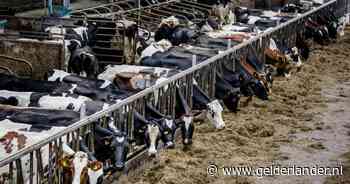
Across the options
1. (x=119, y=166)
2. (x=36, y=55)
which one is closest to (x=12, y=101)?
(x=119, y=166)

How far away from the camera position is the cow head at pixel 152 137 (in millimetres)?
8266

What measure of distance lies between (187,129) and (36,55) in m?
3.13

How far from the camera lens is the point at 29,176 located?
6547 millimetres

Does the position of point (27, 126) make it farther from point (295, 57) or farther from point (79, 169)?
point (295, 57)

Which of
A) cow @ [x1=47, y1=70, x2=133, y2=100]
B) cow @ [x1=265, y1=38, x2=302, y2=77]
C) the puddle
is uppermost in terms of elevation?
cow @ [x1=47, y1=70, x2=133, y2=100]

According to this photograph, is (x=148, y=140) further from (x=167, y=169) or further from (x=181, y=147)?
(x=181, y=147)

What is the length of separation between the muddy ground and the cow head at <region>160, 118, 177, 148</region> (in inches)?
12.8

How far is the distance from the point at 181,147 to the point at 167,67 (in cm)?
205

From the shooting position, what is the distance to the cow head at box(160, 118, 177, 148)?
28.0ft

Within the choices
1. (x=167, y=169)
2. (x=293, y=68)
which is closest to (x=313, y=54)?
(x=293, y=68)

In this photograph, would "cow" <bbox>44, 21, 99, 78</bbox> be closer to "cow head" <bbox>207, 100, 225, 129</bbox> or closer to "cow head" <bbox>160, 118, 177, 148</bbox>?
"cow head" <bbox>207, 100, 225, 129</bbox>

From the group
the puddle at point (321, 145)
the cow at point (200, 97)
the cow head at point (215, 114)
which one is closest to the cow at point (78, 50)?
the cow at point (200, 97)

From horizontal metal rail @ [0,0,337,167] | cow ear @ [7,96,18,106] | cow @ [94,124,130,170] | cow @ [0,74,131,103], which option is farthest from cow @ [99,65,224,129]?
cow @ [94,124,130,170]

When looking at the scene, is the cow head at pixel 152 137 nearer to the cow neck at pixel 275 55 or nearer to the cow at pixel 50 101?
the cow at pixel 50 101
